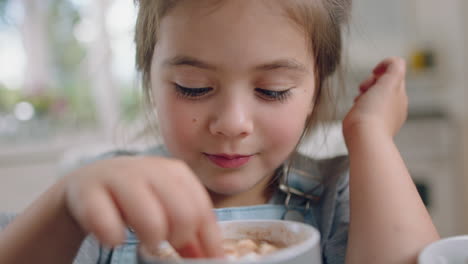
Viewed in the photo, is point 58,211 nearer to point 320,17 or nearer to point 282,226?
point 282,226

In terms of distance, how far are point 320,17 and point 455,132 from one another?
202 cm

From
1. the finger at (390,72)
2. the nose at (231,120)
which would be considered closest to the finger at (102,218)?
the nose at (231,120)

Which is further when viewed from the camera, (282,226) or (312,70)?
(312,70)

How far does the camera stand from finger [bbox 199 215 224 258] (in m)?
0.40

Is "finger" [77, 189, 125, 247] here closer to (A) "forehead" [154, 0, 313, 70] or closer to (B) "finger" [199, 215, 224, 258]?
(B) "finger" [199, 215, 224, 258]

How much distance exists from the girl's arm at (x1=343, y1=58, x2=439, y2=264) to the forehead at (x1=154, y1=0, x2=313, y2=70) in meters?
0.19

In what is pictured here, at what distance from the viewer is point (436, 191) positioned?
2.51 metres

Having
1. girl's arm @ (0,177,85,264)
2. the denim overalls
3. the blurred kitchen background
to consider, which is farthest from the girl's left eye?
the blurred kitchen background

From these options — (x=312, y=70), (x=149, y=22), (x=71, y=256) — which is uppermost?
(x=149, y=22)

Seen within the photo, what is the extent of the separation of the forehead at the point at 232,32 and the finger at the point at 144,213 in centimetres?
29

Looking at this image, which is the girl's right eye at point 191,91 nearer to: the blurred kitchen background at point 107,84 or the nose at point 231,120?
the nose at point 231,120

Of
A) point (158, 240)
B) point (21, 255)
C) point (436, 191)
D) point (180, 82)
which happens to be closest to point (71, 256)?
point (21, 255)

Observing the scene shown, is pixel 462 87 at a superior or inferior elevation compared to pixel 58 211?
inferior

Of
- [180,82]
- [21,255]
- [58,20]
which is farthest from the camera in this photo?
[58,20]
